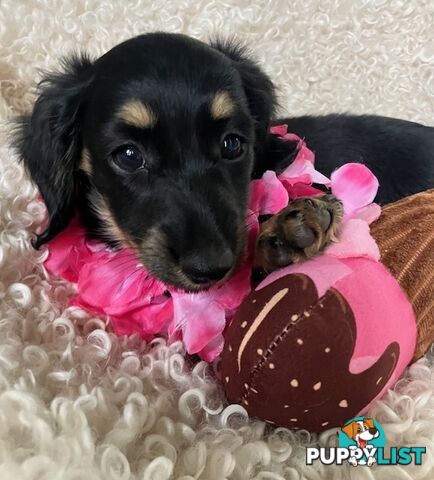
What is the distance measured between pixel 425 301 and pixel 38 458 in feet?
1.76

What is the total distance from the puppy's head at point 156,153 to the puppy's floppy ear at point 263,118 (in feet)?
0.19

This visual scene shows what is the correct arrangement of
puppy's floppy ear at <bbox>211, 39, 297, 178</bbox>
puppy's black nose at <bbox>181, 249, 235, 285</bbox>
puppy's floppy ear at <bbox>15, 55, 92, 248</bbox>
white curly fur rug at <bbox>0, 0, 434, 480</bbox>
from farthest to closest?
puppy's floppy ear at <bbox>211, 39, 297, 178</bbox>
puppy's floppy ear at <bbox>15, 55, 92, 248</bbox>
puppy's black nose at <bbox>181, 249, 235, 285</bbox>
white curly fur rug at <bbox>0, 0, 434, 480</bbox>

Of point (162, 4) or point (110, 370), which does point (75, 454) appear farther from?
point (162, 4)

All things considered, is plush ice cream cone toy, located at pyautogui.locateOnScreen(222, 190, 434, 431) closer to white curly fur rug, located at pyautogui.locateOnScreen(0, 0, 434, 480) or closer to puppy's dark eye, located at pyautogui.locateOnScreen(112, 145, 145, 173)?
white curly fur rug, located at pyautogui.locateOnScreen(0, 0, 434, 480)

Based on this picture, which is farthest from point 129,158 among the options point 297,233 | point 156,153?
point 297,233

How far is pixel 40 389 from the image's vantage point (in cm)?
83

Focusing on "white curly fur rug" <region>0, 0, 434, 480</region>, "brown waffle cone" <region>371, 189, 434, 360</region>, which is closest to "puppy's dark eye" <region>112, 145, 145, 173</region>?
"white curly fur rug" <region>0, 0, 434, 480</region>

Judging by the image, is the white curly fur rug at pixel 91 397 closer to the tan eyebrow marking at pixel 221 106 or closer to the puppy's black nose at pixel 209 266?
the puppy's black nose at pixel 209 266

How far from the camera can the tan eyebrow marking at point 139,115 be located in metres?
0.97

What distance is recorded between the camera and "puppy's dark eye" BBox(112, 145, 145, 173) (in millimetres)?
1003

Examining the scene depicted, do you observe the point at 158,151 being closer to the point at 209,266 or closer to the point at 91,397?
the point at 209,266

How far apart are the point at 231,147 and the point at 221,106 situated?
8cm

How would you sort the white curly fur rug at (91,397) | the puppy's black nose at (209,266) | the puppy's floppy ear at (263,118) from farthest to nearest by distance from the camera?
the puppy's floppy ear at (263,118)
the puppy's black nose at (209,266)
the white curly fur rug at (91,397)

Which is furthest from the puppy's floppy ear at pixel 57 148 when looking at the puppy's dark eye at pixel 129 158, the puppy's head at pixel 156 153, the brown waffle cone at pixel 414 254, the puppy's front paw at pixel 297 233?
the brown waffle cone at pixel 414 254
